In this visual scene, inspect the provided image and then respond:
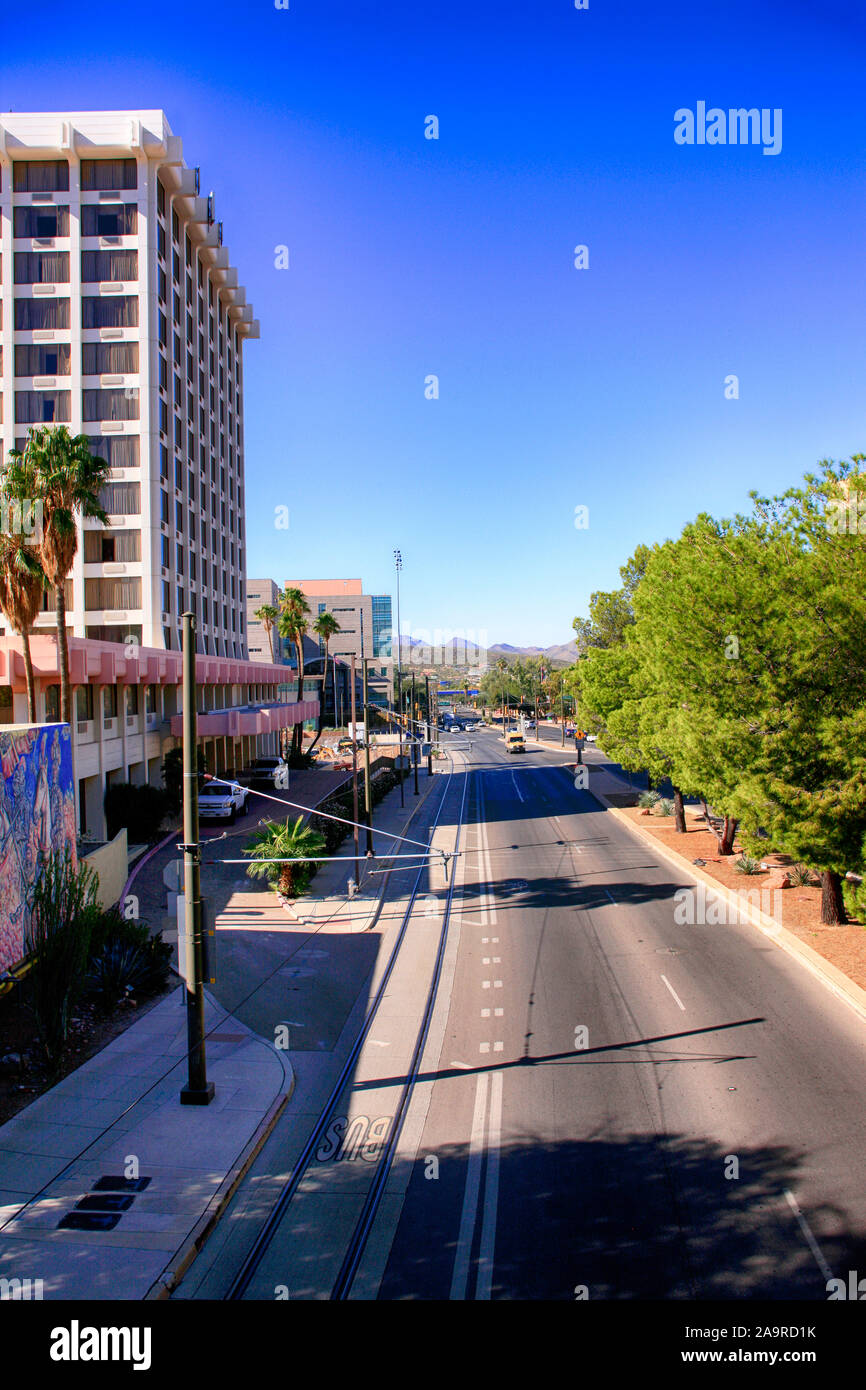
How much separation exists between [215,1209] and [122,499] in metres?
40.5

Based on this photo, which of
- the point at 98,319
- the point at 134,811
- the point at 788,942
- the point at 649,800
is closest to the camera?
the point at 788,942

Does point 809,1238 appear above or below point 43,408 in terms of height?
below

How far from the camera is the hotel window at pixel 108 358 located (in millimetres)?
42938

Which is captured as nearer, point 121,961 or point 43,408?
point 121,961

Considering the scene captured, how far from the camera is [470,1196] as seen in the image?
928cm

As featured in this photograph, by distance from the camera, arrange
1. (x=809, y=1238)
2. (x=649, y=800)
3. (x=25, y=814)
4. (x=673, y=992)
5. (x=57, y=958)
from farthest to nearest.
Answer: (x=649, y=800), (x=673, y=992), (x=25, y=814), (x=57, y=958), (x=809, y=1238)

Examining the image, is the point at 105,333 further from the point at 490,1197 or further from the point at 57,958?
the point at 490,1197

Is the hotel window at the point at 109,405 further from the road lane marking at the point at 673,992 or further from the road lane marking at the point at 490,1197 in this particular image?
the road lane marking at the point at 490,1197

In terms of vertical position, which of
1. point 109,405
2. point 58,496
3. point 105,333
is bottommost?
point 58,496

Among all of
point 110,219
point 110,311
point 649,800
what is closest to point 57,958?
point 649,800

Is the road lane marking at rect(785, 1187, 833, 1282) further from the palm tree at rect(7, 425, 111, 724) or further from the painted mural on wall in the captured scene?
the palm tree at rect(7, 425, 111, 724)

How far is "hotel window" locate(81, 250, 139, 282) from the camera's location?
42938mm

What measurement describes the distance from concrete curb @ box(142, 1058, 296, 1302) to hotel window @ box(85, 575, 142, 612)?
36121mm

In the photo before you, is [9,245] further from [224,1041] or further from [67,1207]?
[67,1207]
